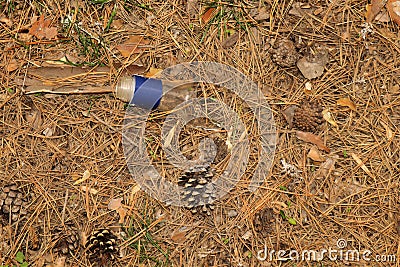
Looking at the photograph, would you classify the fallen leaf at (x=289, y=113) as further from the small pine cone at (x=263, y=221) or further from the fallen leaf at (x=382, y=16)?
the fallen leaf at (x=382, y=16)

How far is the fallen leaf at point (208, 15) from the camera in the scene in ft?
9.19

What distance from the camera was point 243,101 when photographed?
2.79 metres

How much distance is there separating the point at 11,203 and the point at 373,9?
7.66 feet

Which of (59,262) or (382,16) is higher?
(382,16)

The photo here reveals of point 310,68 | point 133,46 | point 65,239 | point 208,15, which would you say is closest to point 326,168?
point 310,68

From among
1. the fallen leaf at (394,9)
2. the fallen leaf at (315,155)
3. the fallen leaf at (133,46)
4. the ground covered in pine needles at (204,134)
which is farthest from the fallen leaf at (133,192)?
the fallen leaf at (394,9)

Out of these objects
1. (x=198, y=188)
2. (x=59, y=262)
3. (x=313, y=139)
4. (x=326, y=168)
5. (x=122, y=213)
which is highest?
(x=313, y=139)

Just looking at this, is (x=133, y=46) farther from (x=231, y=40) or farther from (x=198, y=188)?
(x=198, y=188)

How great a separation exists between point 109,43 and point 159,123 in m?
0.55

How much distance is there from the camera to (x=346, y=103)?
277 cm

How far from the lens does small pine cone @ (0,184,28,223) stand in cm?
274

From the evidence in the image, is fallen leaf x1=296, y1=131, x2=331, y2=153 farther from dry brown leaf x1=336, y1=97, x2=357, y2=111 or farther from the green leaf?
the green leaf

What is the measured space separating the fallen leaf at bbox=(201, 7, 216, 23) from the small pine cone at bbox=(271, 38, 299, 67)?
41 cm

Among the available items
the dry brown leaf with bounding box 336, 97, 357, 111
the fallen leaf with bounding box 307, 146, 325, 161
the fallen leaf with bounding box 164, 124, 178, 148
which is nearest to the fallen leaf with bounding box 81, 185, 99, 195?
the fallen leaf with bounding box 164, 124, 178, 148
